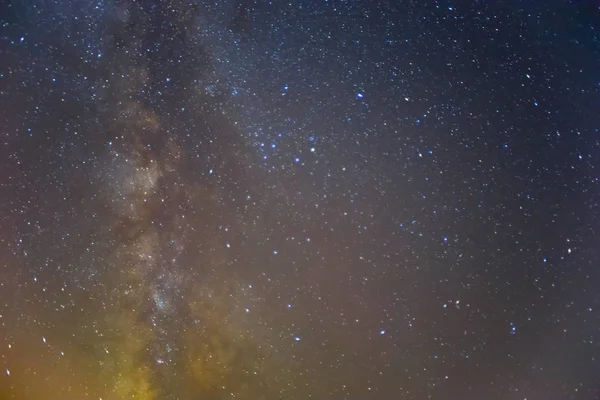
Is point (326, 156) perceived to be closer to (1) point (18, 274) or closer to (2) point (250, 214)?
(2) point (250, 214)

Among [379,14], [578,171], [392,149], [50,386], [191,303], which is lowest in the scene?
[50,386]

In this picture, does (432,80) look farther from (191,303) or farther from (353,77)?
(191,303)

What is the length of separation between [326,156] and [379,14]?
1.41 ft

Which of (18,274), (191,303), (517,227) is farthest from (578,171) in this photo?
(18,274)

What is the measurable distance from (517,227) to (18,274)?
162 cm

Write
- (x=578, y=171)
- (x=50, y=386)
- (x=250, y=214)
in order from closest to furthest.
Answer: (x=578, y=171), (x=250, y=214), (x=50, y=386)

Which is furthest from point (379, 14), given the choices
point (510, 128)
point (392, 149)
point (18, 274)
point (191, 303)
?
point (18, 274)

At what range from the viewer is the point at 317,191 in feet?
3.90

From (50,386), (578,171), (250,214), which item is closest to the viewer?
(578,171)

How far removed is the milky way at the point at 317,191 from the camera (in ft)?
3.71

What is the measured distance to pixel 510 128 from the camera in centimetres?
113

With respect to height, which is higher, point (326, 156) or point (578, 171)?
point (326, 156)

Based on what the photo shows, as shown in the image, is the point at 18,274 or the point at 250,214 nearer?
the point at 250,214

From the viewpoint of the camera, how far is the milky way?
113 centimetres
